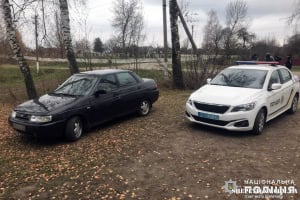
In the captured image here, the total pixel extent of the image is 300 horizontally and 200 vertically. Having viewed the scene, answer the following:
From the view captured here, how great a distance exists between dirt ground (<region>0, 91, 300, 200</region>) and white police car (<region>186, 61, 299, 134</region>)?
365 millimetres

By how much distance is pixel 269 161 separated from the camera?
518cm

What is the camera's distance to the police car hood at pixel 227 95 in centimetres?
655

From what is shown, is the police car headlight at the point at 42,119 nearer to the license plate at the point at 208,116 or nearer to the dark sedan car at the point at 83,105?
the dark sedan car at the point at 83,105

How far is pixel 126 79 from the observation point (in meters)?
8.31

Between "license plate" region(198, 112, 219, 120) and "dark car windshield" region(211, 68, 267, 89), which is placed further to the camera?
"dark car windshield" region(211, 68, 267, 89)

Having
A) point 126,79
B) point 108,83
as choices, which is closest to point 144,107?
point 126,79

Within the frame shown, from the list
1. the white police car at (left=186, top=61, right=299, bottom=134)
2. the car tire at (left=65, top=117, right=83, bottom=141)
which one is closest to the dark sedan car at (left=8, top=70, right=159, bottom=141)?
the car tire at (left=65, top=117, right=83, bottom=141)

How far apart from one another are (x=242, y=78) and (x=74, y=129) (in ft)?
14.9

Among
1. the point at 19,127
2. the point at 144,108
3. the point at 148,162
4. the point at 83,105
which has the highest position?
the point at 83,105

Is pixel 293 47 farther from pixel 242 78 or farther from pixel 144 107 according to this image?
pixel 144 107

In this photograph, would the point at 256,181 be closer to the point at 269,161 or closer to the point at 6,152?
the point at 269,161

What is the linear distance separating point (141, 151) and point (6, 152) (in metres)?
2.96

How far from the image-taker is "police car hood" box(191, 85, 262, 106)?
655cm

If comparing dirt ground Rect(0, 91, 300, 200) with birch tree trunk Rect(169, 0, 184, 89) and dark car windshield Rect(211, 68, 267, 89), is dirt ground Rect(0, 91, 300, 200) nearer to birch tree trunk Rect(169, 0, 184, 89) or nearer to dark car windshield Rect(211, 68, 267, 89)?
dark car windshield Rect(211, 68, 267, 89)
